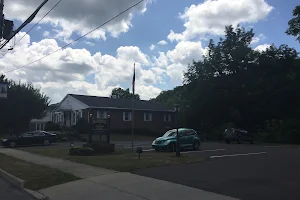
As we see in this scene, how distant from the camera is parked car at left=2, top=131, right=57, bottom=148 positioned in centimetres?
3438

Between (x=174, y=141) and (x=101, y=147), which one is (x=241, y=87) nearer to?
(x=174, y=141)

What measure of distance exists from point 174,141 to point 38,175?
1166 centimetres

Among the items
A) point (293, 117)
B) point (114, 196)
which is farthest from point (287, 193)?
point (293, 117)

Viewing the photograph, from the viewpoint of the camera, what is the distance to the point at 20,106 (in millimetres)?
50312

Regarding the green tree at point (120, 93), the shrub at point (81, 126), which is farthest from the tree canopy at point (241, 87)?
the green tree at point (120, 93)

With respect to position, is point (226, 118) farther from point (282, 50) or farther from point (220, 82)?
point (282, 50)

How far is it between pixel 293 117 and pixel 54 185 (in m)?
44.7

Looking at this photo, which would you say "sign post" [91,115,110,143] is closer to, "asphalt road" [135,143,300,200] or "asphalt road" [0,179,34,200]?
"asphalt road" [135,143,300,200]

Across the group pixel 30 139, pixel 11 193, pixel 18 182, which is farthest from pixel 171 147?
pixel 30 139

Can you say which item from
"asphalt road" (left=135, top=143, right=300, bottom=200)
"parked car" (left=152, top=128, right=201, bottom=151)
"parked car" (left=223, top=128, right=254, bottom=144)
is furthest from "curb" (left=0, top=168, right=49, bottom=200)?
"parked car" (left=223, top=128, right=254, bottom=144)

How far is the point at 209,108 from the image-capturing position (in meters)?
54.2

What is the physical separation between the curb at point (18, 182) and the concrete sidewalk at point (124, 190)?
238mm

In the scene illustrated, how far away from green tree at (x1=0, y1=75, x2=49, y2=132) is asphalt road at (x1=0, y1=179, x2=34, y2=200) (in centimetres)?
3795

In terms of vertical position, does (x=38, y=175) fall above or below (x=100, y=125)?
below
